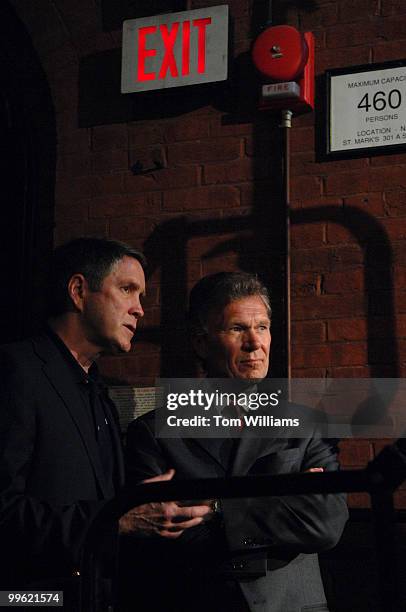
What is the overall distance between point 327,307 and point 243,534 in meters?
1.34

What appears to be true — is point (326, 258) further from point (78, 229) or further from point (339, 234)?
point (78, 229)

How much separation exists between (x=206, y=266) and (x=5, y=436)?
151 cm

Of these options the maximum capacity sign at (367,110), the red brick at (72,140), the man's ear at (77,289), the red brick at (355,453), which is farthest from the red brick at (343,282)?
the red brick at (72,140)

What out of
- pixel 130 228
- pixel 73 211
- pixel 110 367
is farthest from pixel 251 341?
pixel 73 211

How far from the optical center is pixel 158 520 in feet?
7.13

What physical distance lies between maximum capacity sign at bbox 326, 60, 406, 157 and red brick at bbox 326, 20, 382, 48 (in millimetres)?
132

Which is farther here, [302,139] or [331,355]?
[302,139]

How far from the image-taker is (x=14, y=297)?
3803 mm

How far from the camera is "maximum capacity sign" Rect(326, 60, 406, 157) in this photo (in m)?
3.35

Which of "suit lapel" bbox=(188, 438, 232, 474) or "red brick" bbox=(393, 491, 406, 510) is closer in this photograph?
"suit lapel" bbox=(188, 438, 232, 474)

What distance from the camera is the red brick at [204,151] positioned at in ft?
11.9

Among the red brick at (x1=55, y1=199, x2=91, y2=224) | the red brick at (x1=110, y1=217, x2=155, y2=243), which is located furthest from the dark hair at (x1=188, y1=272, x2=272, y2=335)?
the red brick at (x1=55, y1=199, x2=91, y2=224)

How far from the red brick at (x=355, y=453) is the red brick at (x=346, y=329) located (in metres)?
0.41

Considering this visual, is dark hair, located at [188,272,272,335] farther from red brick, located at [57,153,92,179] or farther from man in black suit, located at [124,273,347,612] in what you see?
red brick, located at [57,153,92,179]
